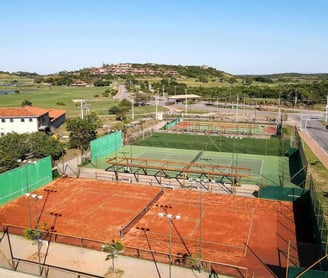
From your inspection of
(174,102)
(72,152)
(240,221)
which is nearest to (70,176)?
(72,152)

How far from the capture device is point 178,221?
24078mm

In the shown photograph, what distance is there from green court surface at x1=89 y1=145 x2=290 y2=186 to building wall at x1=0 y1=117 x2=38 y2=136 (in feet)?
45.8

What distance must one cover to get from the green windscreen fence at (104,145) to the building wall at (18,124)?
43.9ft

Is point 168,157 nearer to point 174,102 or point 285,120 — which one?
point 285,120

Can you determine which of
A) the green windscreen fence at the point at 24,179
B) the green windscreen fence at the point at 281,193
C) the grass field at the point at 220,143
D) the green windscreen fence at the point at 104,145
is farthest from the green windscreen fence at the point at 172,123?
the green windscreen fence at the point at 281,193

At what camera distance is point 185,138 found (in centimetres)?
5106

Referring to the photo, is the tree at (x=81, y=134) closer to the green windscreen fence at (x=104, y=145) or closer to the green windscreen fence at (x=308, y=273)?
the green windscreen fence at (x=104, y=145)

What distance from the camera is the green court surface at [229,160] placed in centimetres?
3322

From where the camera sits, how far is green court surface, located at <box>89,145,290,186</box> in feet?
109

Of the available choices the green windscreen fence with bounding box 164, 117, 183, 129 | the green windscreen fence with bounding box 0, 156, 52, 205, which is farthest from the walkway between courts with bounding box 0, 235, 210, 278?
the green windscreen fence with bounding box 164, 117, 183, 129

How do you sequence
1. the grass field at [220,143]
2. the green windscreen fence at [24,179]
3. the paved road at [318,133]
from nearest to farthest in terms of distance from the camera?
1. the green windscreen fence at [24,179]
2. the grass field at [220,143]
3. the paved road at [318,133]

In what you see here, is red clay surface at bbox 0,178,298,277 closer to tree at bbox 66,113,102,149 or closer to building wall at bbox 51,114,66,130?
tree at bbox 66,113,102,149

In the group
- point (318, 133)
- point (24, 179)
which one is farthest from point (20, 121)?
point (318, 133)

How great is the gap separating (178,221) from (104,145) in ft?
62.8
